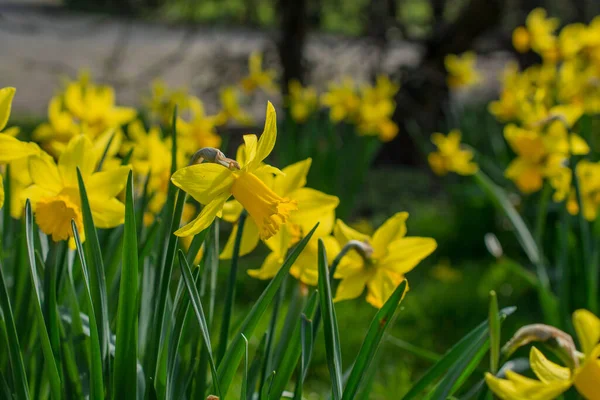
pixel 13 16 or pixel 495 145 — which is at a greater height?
pixel 495 145

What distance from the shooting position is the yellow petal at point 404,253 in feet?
3.06

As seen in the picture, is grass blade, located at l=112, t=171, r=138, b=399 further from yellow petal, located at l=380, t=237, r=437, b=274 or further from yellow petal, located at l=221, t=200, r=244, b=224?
yellow petal, located at l=380, t=237, r=437, b=274

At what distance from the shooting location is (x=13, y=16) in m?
10.8

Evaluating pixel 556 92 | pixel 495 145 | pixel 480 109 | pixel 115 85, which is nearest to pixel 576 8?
pixel 480 109

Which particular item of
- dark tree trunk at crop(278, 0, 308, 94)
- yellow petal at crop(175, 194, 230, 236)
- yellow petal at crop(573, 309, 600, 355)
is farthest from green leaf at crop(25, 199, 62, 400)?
dark tree trunk at crop(278, 0, 308, 94)

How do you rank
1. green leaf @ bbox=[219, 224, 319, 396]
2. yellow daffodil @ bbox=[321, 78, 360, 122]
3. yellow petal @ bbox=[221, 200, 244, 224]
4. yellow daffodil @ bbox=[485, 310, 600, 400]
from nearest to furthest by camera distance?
yellow daffodil @ bbox=[485, 310, 600, 400], green leaf @ bbox=[219, 224, 319, 396], yellow petal @ bbox=[221, 200, 244, 224], yellow daffodil @ bbox=[321, 78, 360, 122]

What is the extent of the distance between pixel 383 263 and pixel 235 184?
280 mm

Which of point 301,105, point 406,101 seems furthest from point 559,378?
point 406,101

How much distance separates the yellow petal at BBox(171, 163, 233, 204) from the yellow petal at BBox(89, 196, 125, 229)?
0.21 metres

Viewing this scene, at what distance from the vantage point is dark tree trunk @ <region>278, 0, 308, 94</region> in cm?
488

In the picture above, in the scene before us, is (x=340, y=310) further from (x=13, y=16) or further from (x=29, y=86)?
(x=13, y=16)

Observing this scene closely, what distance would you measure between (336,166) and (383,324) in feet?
6.98

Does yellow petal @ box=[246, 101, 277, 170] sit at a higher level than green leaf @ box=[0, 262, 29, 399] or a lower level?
higher

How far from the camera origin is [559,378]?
66 centimetres
